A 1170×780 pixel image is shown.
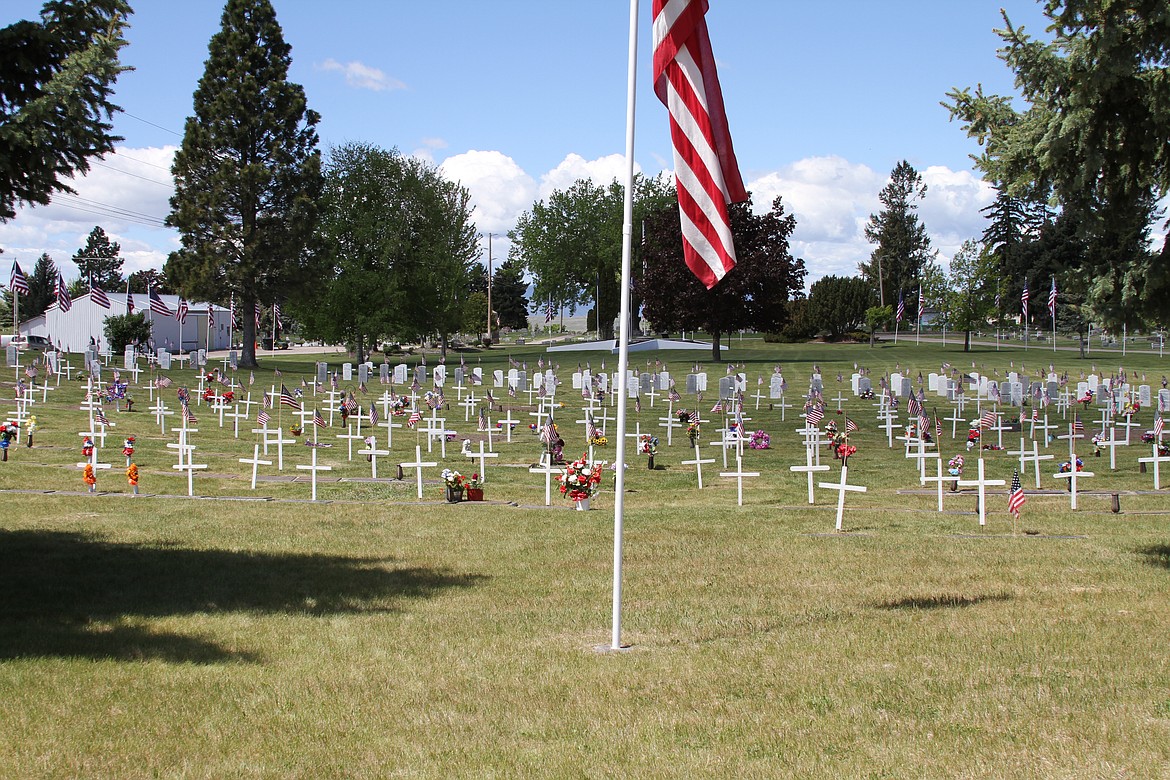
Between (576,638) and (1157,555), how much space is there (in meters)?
8.11

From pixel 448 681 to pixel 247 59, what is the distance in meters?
57.5

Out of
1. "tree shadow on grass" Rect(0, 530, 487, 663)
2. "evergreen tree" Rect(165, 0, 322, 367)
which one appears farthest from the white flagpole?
"evergreen tree" Rect(165, 0, 322, 367)

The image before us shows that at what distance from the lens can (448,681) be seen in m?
8.05

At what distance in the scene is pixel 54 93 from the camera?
917 centimetres

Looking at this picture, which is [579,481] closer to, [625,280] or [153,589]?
[153,589]

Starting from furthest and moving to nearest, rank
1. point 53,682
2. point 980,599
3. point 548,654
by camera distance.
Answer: point 980,599
point 548,654
point 53,682

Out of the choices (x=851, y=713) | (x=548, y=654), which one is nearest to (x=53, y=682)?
(x=548, y=654)

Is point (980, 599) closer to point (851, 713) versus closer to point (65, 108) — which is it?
point (851, 713)

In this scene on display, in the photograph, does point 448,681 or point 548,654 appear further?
point 548,654

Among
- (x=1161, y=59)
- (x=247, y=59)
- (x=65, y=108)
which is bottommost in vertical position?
(x=65, y=108)

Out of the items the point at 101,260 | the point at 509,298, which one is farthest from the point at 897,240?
the point at 101,260

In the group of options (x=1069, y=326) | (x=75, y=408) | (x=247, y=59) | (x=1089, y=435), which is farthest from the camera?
(x=1069, y=326)

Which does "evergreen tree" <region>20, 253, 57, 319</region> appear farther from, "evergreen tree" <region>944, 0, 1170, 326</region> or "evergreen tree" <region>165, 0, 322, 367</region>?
"evergreen tree" <region>944, 0, 1170, 326</region>

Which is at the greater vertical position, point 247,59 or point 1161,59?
point 247,59
